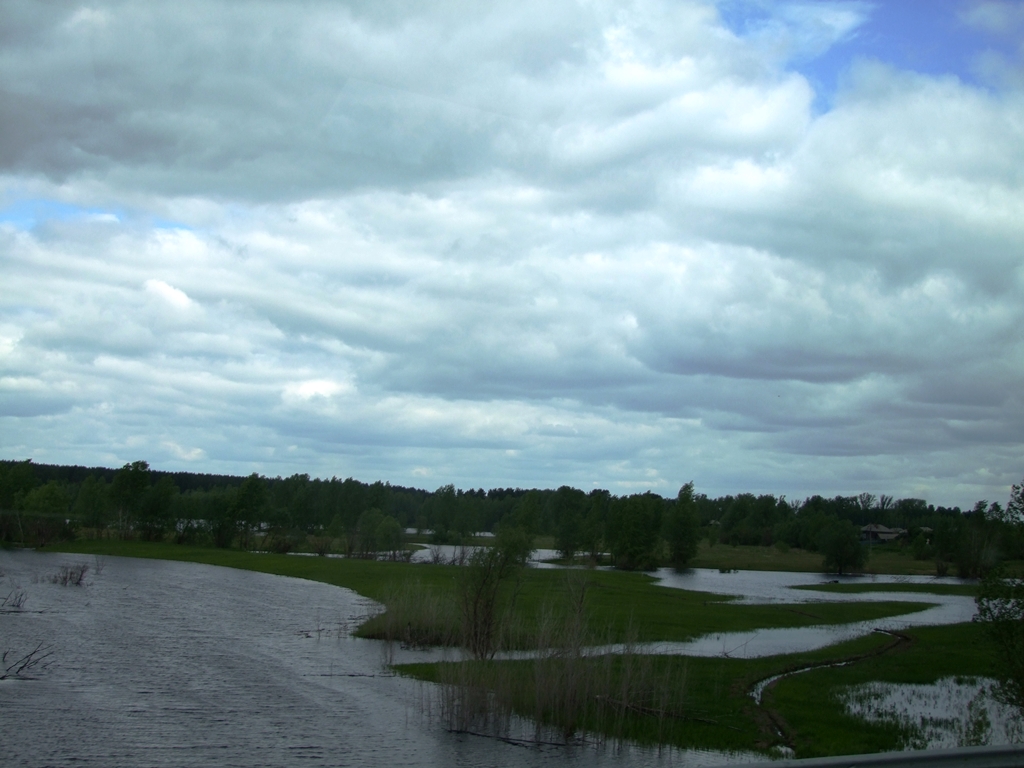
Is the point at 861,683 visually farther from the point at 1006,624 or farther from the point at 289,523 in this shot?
the point at 289,523

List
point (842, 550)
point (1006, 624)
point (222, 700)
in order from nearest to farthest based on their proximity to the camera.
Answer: point (1006, 624)
point (222, 700)
point (842, 550)

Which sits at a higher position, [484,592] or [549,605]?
[484,592]

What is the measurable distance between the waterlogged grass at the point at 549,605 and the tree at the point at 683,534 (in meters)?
52.9

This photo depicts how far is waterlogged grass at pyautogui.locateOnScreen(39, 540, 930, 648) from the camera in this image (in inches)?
1394

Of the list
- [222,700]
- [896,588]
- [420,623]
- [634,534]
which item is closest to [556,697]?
[222,700]

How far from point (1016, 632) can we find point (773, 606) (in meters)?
44.7

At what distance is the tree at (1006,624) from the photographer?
58.7ft

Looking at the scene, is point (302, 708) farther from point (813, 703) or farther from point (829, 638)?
point (829, 638)

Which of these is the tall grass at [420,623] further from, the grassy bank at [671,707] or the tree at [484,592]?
the grassy bank at [671,707]

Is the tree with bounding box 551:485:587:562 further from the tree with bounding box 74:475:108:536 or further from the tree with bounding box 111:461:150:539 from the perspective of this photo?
the tree with bounding box 74:475:108:536

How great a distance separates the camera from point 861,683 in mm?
28297

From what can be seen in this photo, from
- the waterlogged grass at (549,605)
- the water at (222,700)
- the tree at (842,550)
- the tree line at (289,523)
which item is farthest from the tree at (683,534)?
the water at (222,700)

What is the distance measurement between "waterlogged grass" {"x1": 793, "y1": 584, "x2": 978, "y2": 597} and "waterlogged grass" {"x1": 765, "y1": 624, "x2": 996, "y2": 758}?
4516 cm

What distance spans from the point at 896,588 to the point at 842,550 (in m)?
35.9
